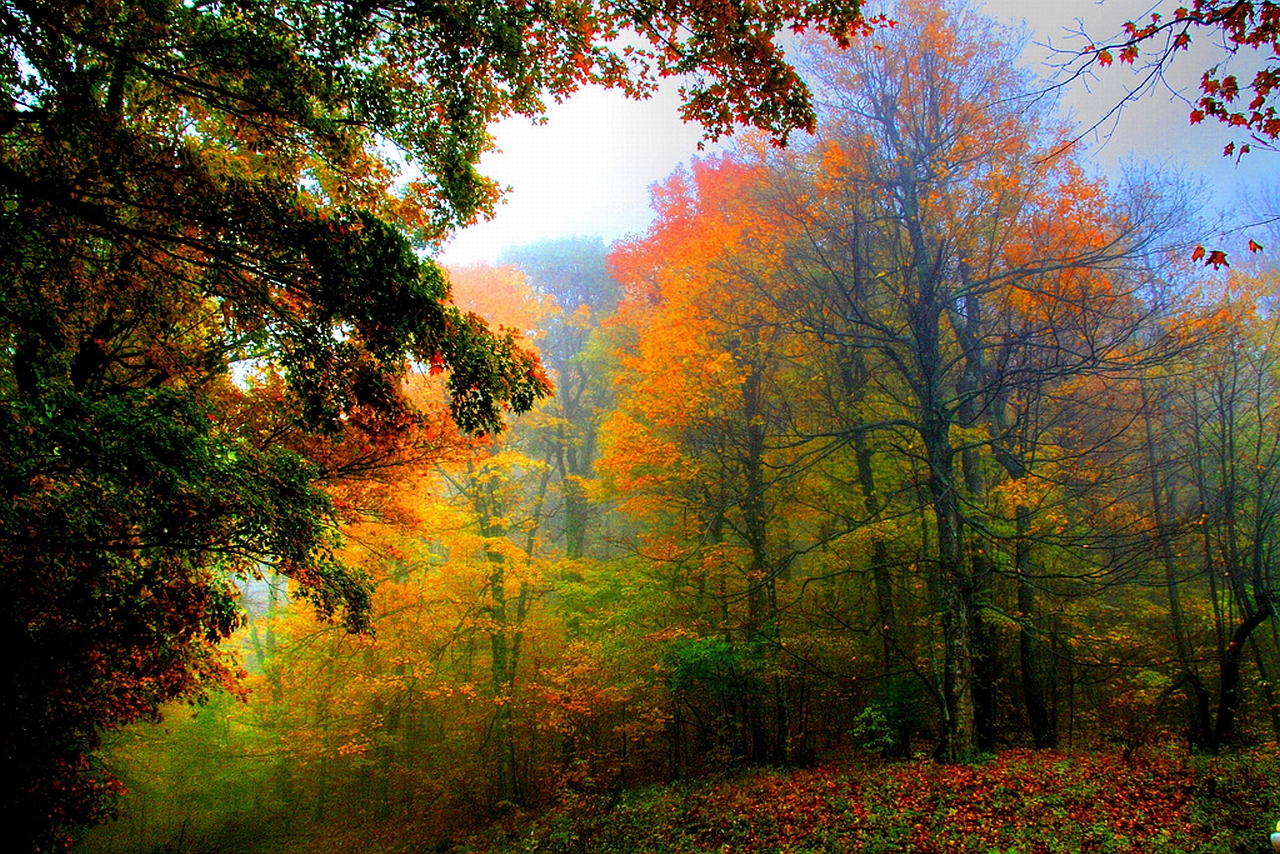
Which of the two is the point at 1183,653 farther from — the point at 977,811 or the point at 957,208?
the point at 957,208

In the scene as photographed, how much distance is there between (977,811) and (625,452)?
721 centimetres

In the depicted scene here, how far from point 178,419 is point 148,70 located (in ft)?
7.04

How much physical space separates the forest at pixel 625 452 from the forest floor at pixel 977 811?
69 millimetres

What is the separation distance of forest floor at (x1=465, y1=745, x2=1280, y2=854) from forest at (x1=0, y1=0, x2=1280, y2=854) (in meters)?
0.07

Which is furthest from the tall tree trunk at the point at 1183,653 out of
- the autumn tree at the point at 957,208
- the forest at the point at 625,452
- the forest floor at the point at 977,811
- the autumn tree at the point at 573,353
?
the autumn tree at the point at 573,353

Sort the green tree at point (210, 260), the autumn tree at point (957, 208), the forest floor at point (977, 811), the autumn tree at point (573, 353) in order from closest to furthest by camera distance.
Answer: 1. the green tree at point (210, 260)
2. the forest floor at point (977, 811)
3. the autumn tree at point (957, 208)
4. the autumn tree at point (573, 353)

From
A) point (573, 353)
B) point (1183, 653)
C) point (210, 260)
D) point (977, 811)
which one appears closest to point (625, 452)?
point (977, 811)

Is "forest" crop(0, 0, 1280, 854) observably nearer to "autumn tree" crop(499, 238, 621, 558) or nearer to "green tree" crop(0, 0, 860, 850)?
"green tree" crop(0, 0, 860, 850)

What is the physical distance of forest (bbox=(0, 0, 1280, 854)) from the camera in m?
3.76

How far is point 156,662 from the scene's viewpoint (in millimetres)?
5078

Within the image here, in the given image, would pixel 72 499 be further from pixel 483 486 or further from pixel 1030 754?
pixel 1030 754

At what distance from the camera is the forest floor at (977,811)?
16.7 feet

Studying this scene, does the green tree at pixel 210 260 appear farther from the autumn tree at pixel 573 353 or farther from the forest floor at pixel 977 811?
the autumn tree at pixel 573 353

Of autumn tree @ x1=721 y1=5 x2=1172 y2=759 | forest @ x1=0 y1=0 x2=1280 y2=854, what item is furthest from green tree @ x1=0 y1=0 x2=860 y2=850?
autumn tree @ x1=721 y1=5 x2=1172 y2=759
